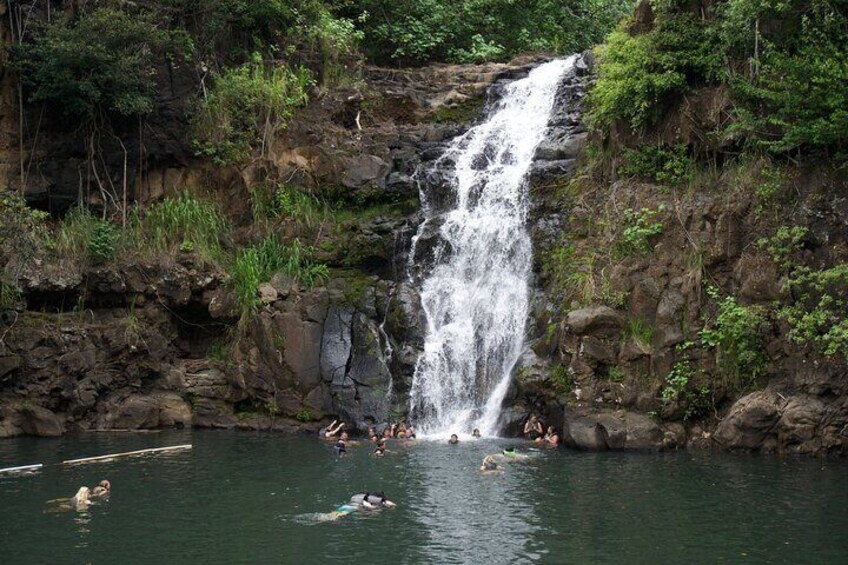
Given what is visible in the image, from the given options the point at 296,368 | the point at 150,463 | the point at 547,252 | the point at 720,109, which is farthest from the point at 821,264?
the point at 150,463

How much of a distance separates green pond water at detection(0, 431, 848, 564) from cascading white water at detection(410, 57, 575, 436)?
2.61 meters

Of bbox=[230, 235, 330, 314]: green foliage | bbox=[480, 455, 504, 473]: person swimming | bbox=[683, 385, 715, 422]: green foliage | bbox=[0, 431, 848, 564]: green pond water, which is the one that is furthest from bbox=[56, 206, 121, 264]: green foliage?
bbox=[683, 385, 715, 422]: green foliage

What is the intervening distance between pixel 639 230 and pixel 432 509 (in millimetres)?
9425

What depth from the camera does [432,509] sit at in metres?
15.6

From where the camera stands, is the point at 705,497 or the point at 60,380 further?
the point at 60,380

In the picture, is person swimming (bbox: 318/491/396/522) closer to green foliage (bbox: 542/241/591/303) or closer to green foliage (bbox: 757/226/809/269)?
green foliage (bbox: 542/241/591/303)

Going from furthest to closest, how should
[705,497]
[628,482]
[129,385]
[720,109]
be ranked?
[129,385]
[720,109]
[628,482]
[705,497]

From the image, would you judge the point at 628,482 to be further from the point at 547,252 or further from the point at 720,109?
the point at 720,109

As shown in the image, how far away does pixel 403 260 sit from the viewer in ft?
84.9

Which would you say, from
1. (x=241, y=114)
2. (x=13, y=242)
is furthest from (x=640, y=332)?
(x=13, y=242)

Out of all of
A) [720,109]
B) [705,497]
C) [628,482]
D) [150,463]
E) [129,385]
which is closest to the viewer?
[705,497]

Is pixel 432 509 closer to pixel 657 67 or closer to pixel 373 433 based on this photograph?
pixel 373 433

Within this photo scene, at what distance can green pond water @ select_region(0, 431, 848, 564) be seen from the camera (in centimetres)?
1324

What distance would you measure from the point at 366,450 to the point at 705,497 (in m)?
7.63
